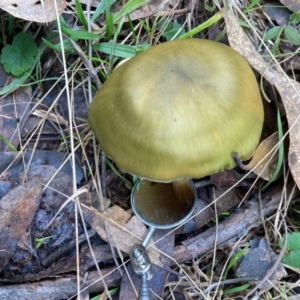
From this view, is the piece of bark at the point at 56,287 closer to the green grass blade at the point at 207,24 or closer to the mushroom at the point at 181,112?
the mushroom at the point at 181,112

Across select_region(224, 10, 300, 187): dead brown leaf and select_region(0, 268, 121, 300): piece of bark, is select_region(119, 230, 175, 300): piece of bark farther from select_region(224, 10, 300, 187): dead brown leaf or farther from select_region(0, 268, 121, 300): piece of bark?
select_region(224, 10, 300, 187): dead brown leaf

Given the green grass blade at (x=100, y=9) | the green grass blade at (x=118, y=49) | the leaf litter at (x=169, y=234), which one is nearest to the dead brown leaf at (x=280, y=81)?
the leaf litter at (x=169, y=234)

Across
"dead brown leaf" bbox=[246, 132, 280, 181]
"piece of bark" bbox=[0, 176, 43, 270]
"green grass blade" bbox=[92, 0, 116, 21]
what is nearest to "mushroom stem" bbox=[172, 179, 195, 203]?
"dead brown leaf" bbox=[246, 132, 280, 181]

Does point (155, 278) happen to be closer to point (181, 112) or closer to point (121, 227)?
point (121, 227)

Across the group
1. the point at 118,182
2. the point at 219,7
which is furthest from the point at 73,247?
the point at 219,7

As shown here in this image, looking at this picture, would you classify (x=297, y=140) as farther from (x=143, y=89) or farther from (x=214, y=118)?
(x=143, y=89)

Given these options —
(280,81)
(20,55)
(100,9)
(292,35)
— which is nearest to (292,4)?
(292,35)
